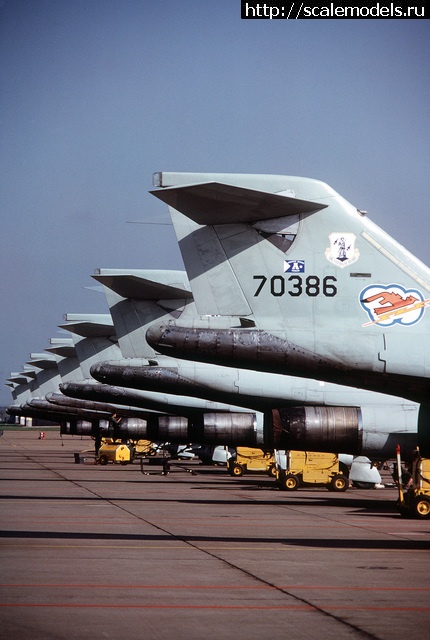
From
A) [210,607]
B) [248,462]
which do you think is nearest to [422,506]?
[210,607]

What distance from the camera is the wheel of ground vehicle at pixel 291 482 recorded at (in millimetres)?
30703

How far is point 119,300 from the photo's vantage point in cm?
A: 3400

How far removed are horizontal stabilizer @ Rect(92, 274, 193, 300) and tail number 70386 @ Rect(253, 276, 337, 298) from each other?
12678 mm

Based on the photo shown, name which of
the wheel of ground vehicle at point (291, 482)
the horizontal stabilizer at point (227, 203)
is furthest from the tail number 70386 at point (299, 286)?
the wheel of ground vehicle at point (291, 482)

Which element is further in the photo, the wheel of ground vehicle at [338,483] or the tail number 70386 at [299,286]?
the wheel of ground vehicle at [338,483]

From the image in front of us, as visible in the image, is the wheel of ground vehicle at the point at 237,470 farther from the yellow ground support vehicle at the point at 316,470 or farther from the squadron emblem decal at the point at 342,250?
the squadron emblem decal at the point at 342,250

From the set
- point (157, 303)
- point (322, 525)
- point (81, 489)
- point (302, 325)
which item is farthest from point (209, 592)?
point (157, 303)

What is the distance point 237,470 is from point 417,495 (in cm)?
1915

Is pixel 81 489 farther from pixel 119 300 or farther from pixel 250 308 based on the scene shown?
pixel 250 308

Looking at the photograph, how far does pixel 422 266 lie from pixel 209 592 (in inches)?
307

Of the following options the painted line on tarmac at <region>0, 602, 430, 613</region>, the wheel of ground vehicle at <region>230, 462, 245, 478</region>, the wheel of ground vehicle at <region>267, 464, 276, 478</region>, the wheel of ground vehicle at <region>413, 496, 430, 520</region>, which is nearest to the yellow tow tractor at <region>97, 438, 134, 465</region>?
the wheel of ground vehicle at <region>230, 462, 245, 478</region>

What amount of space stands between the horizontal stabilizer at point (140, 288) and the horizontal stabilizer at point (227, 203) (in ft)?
40.9

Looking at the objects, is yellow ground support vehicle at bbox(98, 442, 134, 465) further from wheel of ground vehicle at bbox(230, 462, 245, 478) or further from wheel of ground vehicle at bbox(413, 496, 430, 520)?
wheel of ground vehicle at bbox(413, 496, 430, 520)

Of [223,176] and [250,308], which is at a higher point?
[223,176]
